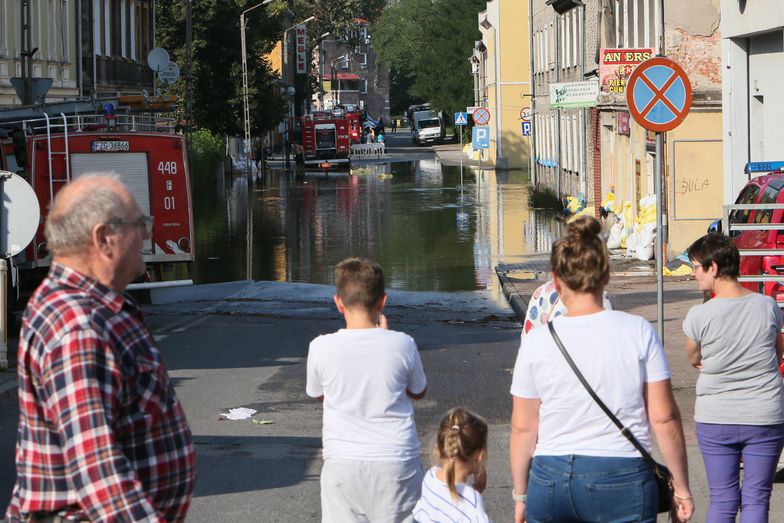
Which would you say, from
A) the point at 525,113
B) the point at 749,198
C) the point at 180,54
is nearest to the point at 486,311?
the point at 749,198

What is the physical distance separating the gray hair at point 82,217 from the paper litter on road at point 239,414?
713 centimetres

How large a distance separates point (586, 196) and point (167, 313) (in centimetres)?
1791

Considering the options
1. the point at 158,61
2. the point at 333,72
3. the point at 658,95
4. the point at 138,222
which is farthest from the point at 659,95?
the point at 333,72

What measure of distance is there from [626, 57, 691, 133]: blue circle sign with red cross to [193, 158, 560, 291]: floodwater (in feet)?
29.2

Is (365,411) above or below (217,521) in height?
above

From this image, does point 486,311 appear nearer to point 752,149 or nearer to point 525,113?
point 752,149

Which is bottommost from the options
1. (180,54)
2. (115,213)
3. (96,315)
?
(96,315)

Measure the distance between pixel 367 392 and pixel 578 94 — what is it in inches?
958

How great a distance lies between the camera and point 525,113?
4825 cm

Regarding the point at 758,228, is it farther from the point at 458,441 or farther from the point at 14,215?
the point at 14,215

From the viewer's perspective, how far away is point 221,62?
59.1 m

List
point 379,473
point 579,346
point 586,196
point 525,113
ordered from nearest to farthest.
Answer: point 579,346, point 379,473, point 586,196, point 525,113

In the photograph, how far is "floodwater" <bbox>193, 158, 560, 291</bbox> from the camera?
23.2 meters

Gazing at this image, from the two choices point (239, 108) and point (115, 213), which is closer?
point (115, 213)
